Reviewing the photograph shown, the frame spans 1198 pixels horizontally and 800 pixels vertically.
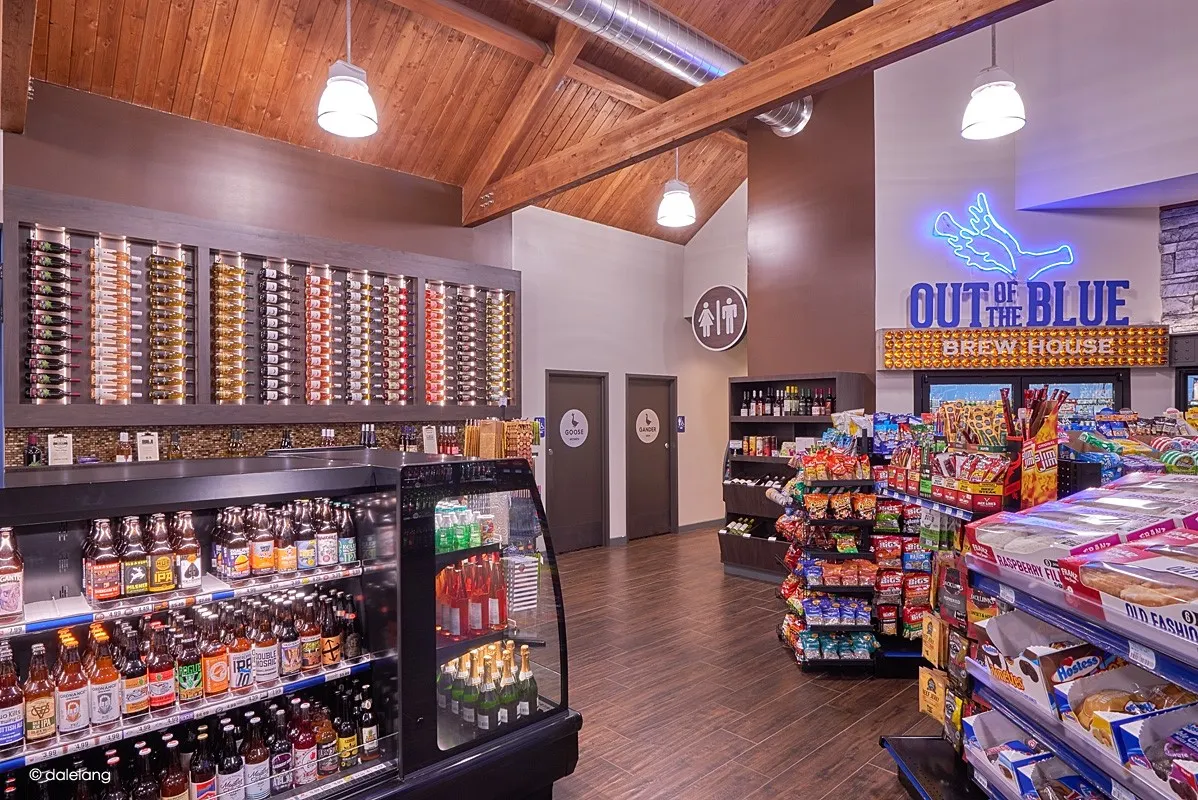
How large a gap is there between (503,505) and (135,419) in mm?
3329

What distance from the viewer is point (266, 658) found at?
2.10m

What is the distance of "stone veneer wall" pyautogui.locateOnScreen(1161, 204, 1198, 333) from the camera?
5.76m

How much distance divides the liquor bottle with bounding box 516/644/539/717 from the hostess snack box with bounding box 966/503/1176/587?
171 centimetres

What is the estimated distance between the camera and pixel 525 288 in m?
7.33

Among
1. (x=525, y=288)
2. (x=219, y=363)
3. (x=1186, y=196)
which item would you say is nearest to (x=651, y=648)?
(x=219, y=363)

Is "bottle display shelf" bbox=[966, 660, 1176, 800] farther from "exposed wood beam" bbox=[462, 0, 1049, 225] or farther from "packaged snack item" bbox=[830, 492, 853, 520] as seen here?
"exposed wood beam" bbox=[462, 0, 1049, 225]

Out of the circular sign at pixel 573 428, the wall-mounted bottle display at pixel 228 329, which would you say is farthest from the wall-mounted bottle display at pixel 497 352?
the wall-mounted bottle display at pixel 228 329

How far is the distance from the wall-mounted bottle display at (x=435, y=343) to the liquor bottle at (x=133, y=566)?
4.20m

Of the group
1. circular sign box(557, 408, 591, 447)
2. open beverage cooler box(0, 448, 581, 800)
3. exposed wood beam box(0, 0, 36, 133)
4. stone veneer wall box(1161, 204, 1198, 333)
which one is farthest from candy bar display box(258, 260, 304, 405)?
stone veneer wall box(1161, 204, 1198, 333)

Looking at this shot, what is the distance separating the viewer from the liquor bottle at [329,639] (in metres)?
2.23

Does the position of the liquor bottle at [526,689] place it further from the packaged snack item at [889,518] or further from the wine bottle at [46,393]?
the wine bottle at [46,393]

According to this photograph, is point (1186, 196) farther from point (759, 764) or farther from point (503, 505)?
point (503, 505)

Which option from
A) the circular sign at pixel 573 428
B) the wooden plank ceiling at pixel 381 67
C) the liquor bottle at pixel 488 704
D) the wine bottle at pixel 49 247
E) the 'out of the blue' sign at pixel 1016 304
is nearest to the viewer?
the liquor bottle at pixel 488 704

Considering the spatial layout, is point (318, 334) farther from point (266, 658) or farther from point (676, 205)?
point (266, 658)
